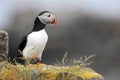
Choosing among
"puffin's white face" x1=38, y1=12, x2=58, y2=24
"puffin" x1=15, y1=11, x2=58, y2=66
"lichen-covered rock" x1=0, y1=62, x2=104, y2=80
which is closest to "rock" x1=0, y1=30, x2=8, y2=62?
"puffin" x1=15, y1=11, x2=58, y2=66

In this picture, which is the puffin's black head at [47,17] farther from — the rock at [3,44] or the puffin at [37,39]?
the rock at [3,44]

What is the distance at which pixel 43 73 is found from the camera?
31.4 feet

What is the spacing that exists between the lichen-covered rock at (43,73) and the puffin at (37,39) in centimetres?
73

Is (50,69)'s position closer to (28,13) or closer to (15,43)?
(15,43)

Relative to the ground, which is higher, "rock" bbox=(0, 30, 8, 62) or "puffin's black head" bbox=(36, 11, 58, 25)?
"puffin's black head" bbox=(36, 11, 58, 25)

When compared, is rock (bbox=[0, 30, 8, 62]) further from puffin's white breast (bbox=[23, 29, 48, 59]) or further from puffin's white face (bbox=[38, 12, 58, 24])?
puffin's white face (bbox=[38, 12, 58, 24])

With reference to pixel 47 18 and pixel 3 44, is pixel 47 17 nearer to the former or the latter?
pixel 47 18

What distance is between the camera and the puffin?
34.2ft

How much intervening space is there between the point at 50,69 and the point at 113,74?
903 centimetres

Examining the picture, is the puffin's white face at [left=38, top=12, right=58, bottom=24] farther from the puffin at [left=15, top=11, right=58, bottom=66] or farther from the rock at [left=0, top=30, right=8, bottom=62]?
the rock at [left=0, top=30, right=8, bottom=62]

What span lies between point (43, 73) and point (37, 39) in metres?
0.94

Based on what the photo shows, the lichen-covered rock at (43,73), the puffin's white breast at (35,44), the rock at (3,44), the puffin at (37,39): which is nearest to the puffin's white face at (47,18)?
the puffin at (37,39)

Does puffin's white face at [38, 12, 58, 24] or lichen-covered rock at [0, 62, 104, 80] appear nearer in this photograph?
lichen-covered rock at [0, 62, 104, 80]

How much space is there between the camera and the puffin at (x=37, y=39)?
10.4 metres
